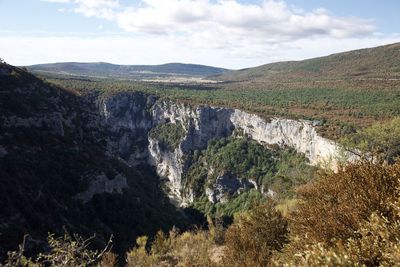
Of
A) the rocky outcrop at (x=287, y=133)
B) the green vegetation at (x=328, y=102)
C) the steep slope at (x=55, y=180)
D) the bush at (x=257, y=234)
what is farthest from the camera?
the green vegetation at (x=328, y=102)

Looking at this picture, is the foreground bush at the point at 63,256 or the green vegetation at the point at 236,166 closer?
the foreground bush at the point at 63,256

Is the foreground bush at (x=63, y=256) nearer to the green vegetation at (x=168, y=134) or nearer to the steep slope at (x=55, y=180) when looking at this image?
the steep slope at (x=55, y=180)

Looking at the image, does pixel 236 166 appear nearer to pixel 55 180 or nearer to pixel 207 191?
pixel 207 191

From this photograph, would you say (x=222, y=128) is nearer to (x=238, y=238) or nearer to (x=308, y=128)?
(x=308, y=128)

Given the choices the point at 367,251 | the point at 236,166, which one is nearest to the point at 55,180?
the point at 367,251

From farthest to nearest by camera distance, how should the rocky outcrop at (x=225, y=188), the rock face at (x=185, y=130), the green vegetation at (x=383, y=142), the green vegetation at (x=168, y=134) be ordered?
the green vegetation at (x=168, y=134) < the rocky outcrop at (x=225, y=188) < the rock face at (x=185, y=130) < the green vegetation at (x=383, y=142)

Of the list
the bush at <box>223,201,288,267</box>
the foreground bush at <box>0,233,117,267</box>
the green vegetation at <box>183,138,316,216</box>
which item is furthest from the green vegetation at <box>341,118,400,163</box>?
the foreground bush at <box>0,233,117,267</box>

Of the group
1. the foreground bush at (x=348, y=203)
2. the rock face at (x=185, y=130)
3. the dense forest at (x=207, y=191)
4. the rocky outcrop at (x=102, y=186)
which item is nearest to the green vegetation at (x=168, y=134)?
the dense forest at (x=207, y=191)
